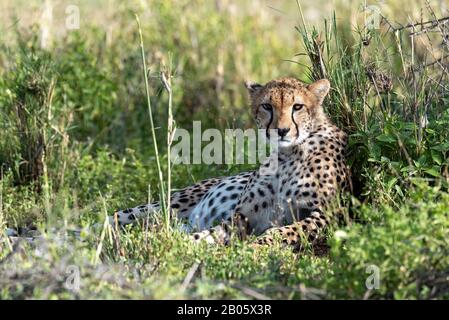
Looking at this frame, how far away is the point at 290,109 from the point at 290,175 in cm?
40

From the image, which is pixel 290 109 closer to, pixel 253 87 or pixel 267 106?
pixel 267 106

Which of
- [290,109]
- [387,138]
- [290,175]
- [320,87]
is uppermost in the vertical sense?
[320,87]

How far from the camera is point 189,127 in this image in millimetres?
8047

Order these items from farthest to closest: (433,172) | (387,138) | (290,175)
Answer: (290,175) < (387,138) < (433,172)

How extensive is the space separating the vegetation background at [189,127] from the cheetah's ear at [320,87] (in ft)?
0.37

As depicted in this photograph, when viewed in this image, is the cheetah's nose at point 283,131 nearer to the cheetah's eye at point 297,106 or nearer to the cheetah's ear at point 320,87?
the cheetah's eye at point 297,106

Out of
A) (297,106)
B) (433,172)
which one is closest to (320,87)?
(297,106)

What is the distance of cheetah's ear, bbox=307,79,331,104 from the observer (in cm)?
559

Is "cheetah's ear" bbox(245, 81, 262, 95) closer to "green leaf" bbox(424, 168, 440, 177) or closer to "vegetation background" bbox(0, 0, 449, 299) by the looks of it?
"vegetation background" bbox(0, 0, 449, 299)

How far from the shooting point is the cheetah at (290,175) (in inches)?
214

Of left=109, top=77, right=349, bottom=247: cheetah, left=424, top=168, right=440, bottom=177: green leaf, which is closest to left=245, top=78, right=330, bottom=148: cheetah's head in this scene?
left=109, top=77, right=349, bottom=247: cheetah

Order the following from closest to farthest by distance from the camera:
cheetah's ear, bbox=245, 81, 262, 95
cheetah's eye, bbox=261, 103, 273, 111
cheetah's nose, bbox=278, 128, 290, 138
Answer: cheetah's nose, bbox=278, 128, 290, 138 → cheetah's eye, bbox=261, 103, 273, 111 → cheetah's ear, bbox=245, 81, 262, 95

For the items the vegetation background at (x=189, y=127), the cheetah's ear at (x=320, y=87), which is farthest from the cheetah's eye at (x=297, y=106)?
the vegetation background at (x=189, y=127)
